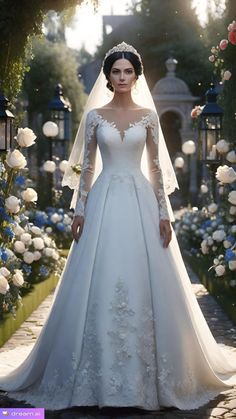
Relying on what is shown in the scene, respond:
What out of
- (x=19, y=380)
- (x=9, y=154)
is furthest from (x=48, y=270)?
(x=19, y=380)

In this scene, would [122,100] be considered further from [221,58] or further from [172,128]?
[172,128]

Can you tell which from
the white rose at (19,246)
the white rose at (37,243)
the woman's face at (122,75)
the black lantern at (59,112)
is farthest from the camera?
the black lantern at (59,112)

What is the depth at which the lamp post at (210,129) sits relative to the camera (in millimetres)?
11344

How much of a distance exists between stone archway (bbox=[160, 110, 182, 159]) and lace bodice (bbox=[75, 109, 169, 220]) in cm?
Result: 3180

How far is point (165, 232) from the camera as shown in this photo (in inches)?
219

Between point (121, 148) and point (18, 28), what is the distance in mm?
2355

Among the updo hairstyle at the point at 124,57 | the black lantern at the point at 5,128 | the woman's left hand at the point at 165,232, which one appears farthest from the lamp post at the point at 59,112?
the woman's left hand at the point at 165,232

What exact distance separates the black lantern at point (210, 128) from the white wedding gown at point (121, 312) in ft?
18.2

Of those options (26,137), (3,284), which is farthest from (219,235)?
(3,284)

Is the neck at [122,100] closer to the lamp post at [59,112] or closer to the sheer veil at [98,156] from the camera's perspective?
the sheer veil at [98,156]

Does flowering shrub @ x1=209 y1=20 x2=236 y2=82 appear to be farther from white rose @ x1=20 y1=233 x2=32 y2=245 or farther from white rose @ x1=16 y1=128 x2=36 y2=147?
white rose @ x1=20 y1=233 x2=32 y2=245

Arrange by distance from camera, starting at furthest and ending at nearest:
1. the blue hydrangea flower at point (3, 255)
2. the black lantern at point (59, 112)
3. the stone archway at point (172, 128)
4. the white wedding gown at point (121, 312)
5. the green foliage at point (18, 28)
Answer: the stone archway at point (172, 128), the black lantern at point (59, 112), the blue hydrangea flower at point (3, 255), the green foliage at point (18, 28), the white wedding gown at point (121, 312)

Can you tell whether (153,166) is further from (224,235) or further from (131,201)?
(224,235)

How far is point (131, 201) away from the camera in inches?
219
